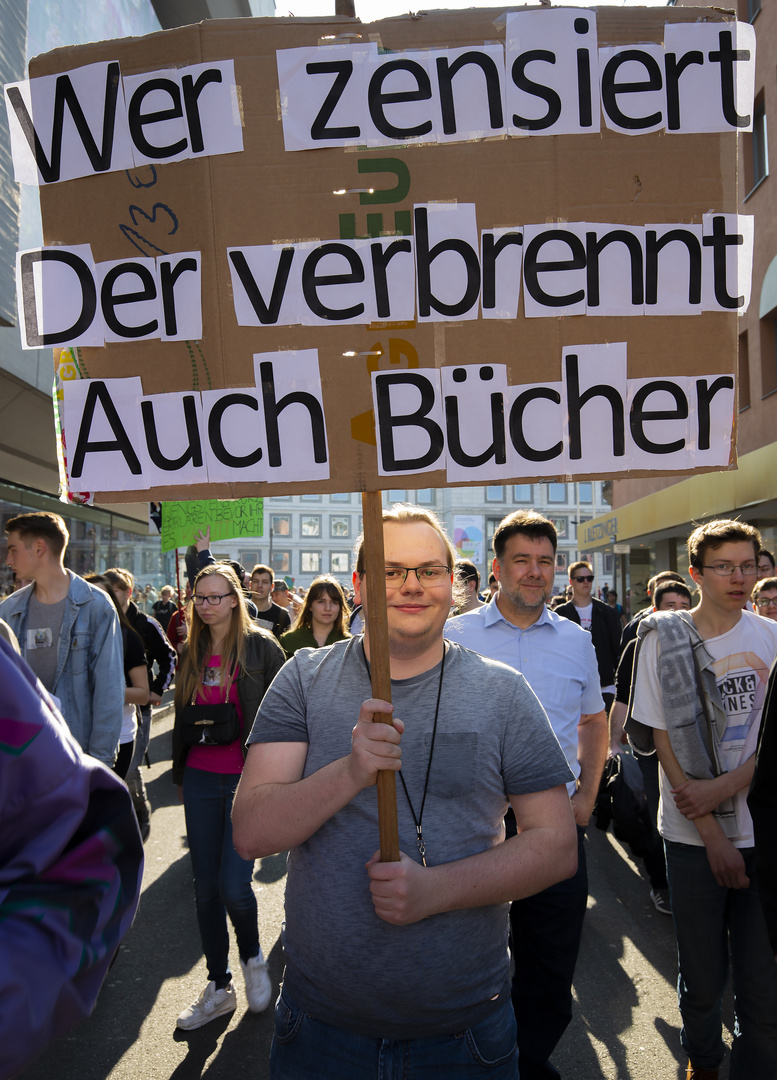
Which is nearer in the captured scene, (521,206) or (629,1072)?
Answer: (521,206)

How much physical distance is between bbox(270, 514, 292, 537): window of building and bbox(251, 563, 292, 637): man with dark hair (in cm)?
6681

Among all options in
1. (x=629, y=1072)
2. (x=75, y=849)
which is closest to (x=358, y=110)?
(x=75, y=849)

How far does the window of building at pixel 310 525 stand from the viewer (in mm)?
76625

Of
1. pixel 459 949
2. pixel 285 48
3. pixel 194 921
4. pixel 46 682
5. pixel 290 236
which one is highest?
pixel 285 48

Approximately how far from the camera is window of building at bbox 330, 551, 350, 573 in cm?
7575

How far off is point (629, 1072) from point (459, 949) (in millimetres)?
2137

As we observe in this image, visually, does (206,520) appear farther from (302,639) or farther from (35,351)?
(35,351)

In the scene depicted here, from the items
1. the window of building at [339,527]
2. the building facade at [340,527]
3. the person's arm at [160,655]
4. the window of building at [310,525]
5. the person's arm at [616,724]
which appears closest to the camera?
the person's arm at [616,724]

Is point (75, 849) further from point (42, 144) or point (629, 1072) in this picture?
point (629, 1072)

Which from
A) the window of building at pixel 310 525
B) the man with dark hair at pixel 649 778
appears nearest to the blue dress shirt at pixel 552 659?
the man with dark hair at pixel 649 778

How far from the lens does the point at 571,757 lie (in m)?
3.39

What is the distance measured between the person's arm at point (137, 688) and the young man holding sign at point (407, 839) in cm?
330

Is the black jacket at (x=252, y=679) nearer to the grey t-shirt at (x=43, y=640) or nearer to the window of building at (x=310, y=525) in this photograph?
the grey t-shirt at (x=43, y=640)

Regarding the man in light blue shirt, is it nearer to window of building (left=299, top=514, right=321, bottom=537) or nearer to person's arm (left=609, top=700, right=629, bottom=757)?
person's arm (left=609, top=700, right=629, bottom=757)
